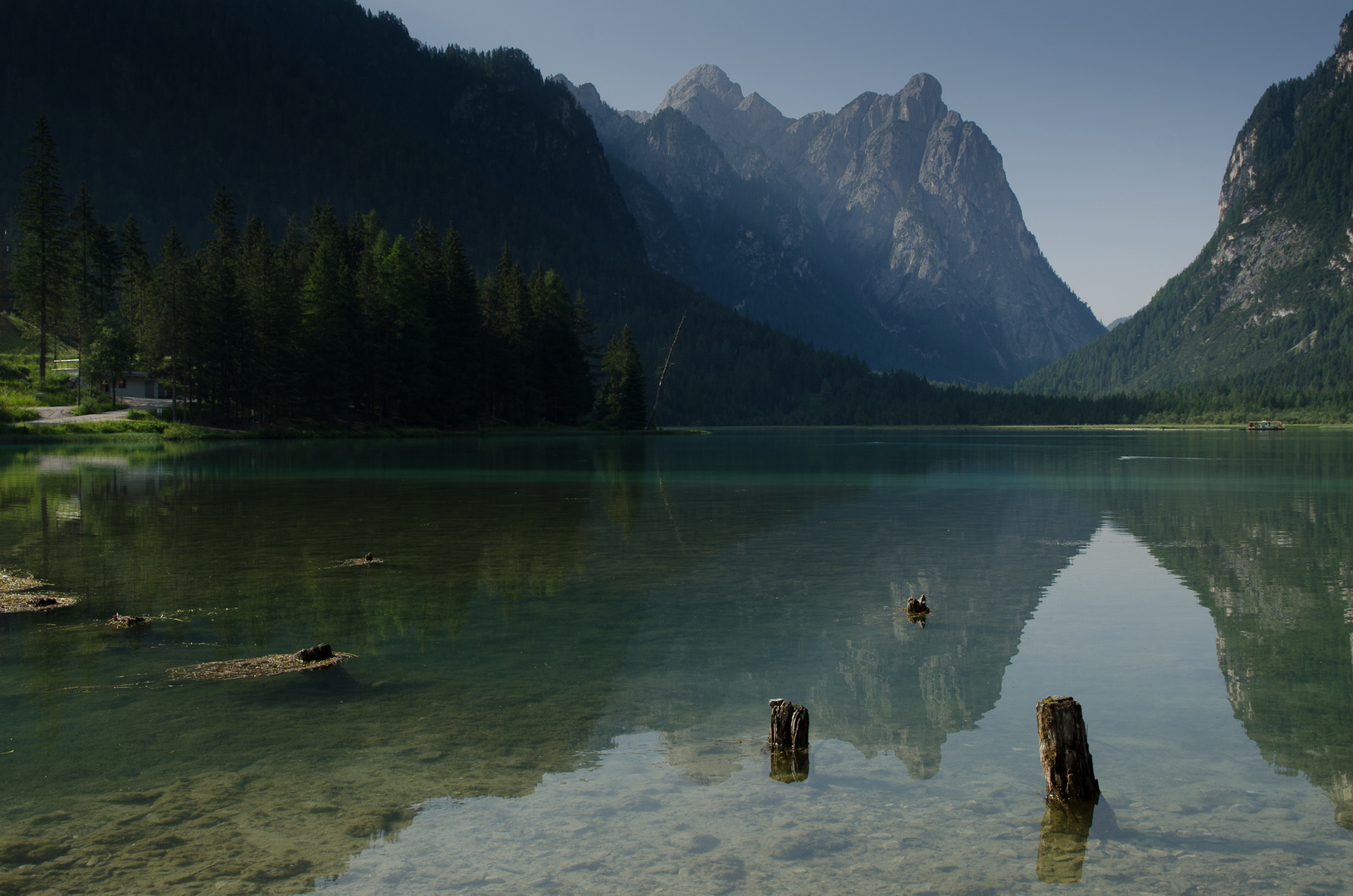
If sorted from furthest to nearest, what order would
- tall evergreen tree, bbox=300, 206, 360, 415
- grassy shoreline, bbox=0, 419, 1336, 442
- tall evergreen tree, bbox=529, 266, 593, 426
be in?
tall evergreen tree, bbox=529, 266, 593, 426
tall evergreen tree, bbox=300, 206, 360, 415
grassy shoreline, bbox=0, 419, 1336, 442

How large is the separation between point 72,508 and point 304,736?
23.9m

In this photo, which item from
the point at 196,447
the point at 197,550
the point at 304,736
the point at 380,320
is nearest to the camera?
the point at 304,736

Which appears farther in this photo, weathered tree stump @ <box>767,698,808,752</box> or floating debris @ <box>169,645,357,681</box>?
floating debris @ <box>169,645,357,681</box>

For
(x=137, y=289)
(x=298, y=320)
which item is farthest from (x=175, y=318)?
(x=137, y=289)

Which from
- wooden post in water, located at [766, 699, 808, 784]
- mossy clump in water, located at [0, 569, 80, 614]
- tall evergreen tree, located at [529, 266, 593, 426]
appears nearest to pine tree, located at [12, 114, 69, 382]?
tall evergreen tree, located at [529, 266, 593, 426]

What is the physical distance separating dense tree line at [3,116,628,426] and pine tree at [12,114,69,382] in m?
0.18

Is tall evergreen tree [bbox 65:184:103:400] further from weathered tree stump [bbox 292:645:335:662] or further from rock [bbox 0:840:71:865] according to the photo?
rock [bbox 0:840:71:865]

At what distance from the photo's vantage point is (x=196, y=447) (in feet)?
229

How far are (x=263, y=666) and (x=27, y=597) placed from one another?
6356 millimetres

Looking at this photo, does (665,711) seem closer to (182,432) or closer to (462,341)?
(182,432)

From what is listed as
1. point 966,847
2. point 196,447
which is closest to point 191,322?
point 196,447

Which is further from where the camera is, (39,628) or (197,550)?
(197,550)

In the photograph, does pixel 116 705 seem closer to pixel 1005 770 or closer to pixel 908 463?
pixel 1005 770

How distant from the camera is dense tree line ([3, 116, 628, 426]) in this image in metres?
81.9
